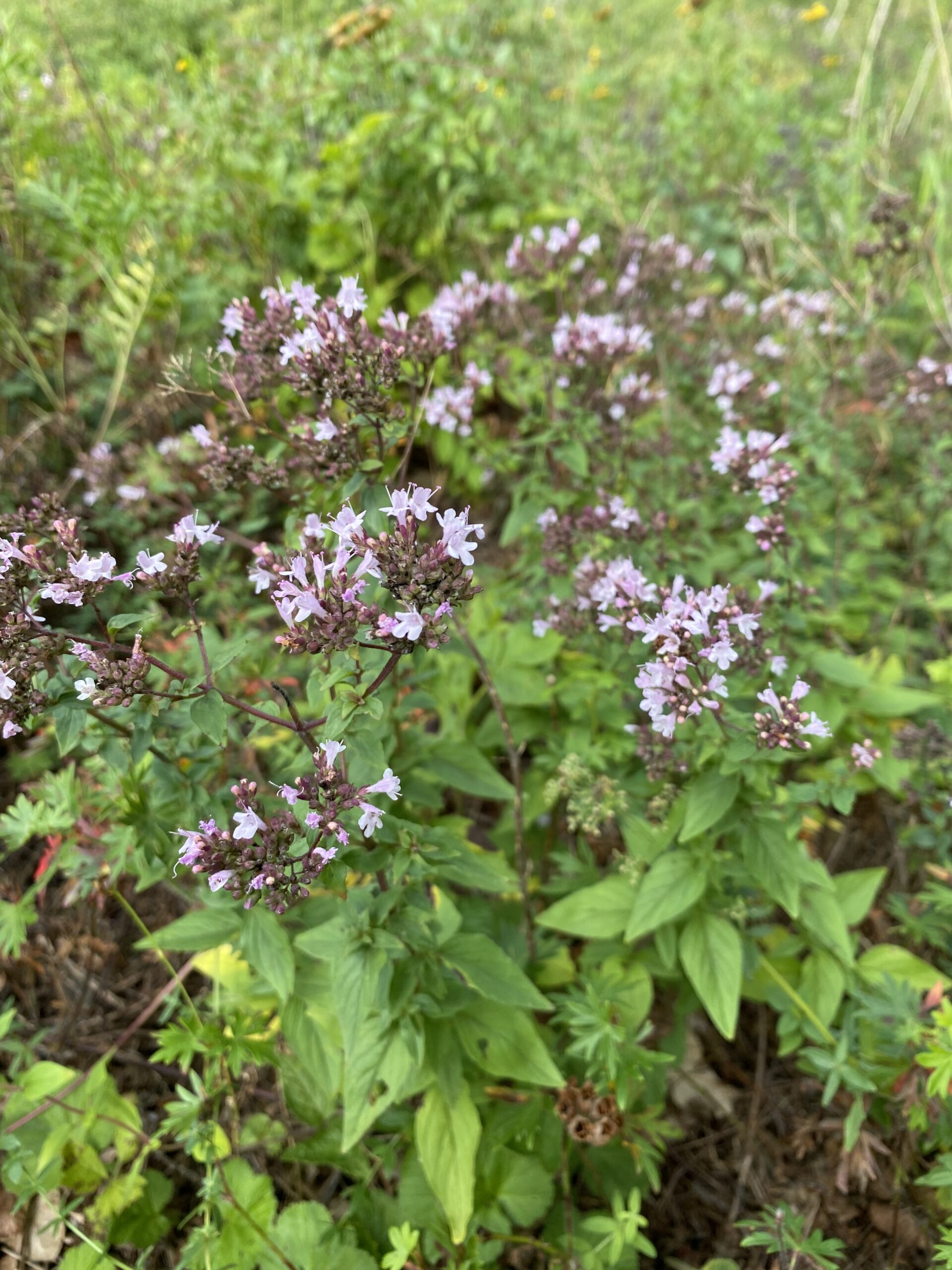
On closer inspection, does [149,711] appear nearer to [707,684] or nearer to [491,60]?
[707,684]

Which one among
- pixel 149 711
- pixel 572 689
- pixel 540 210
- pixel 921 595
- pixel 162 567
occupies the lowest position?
pixel 149 711

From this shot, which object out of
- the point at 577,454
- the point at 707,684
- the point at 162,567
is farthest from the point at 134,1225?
the point at 577,454

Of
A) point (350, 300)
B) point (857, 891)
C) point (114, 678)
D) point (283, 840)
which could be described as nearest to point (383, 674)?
point (283, 840)

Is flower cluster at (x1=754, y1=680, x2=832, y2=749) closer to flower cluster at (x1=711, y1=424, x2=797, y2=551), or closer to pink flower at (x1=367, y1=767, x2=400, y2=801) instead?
flower cluster at (x1=711, y1=424, x2=797, y2=551)

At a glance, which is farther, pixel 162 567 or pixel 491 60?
pixel 491 60

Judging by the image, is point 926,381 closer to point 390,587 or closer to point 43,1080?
point 390,587

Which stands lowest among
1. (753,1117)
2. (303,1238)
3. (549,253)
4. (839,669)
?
(303,1238)
